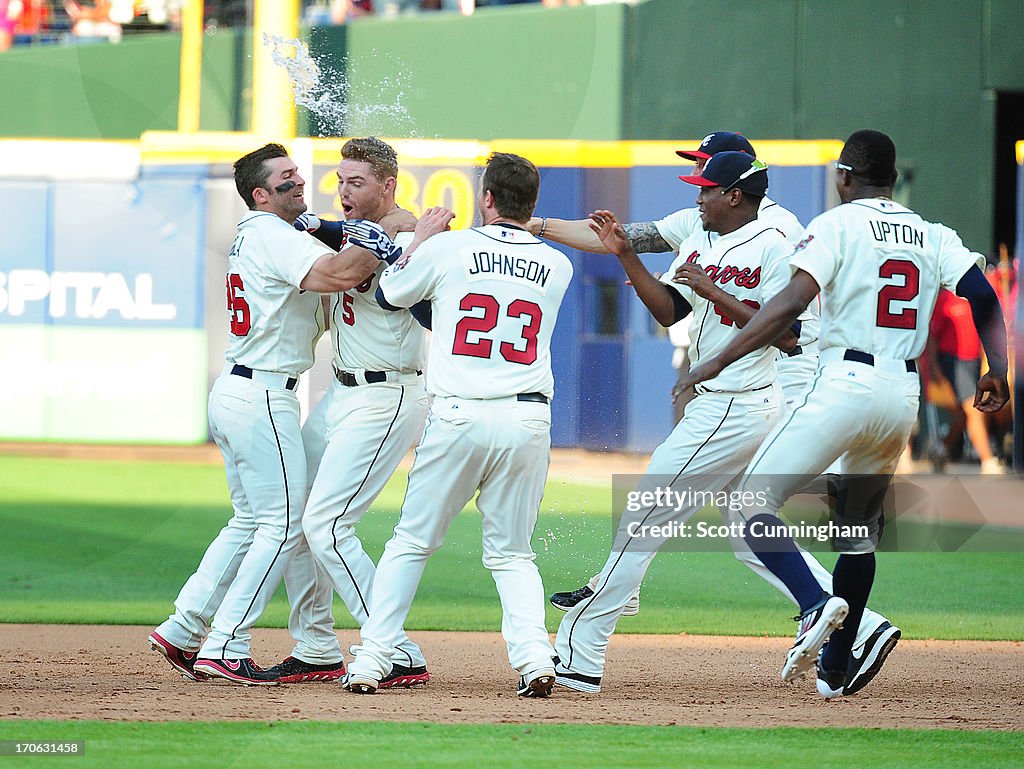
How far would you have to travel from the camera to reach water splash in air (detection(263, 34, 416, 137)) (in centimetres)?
687

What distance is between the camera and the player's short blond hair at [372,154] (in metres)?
5.40

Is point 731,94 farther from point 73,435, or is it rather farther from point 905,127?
point 73,435

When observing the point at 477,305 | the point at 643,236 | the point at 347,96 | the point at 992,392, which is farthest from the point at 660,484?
the point at 347,96

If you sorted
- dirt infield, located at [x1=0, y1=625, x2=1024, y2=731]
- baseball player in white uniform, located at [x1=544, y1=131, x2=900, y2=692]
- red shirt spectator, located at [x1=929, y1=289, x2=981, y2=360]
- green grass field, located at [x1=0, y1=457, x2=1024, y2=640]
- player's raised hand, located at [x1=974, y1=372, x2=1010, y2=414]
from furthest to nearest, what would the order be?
red shirt spectator, located at [x1=929, y1=289, x2=981, y2=360] → green grass field, located at [x1=0, y1=457, x2=1024, y2=640] → baseball player in white uniform, located at [x1=544, y1=131, x2=900, y2=692] → player's raised hand, located at [x1=974, y1=372, x2=1010, y2=414] → dirt infield, located at [x1=0, y1=625, x2=1024, y2=731]

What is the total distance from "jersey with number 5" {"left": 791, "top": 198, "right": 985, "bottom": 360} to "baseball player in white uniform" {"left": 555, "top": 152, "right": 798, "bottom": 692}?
29 centimetres

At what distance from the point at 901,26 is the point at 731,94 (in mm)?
1967

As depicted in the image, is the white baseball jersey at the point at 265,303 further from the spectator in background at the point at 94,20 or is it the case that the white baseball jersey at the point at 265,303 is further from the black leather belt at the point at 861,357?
the spectator in background at the point at 94,20

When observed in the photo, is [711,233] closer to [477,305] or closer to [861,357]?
[861,357]

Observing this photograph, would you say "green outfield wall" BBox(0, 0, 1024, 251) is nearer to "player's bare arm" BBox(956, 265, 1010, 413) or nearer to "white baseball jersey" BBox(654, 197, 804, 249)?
"white baseball jersey" BBox(654, 197, 804, 249)

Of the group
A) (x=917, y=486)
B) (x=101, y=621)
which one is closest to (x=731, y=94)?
(x=917, y=486)

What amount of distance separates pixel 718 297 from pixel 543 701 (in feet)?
5.03

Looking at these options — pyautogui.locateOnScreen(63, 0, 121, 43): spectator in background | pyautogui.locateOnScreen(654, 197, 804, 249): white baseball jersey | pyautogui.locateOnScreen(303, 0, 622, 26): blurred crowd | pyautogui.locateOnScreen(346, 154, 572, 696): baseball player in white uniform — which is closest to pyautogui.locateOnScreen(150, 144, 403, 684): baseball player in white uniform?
pyautogui.locateOnScreen(346, 154, 572, 696): baseball player in white uniform

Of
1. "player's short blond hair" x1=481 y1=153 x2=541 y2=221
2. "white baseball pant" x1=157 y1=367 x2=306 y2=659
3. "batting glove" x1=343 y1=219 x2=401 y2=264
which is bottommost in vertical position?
"white baseball pant" x1=157 y1=367 x2=306 y2=659

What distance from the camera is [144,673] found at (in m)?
5.65
